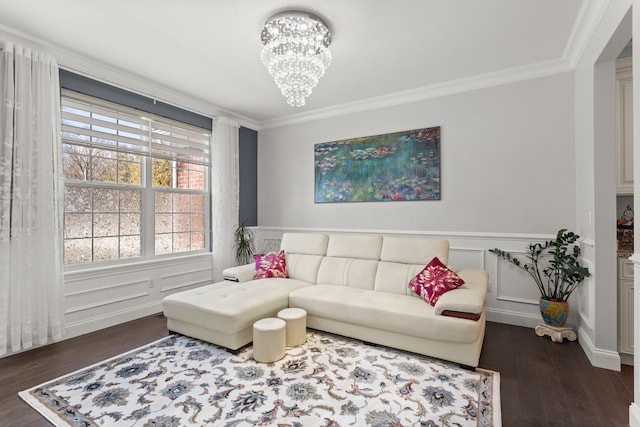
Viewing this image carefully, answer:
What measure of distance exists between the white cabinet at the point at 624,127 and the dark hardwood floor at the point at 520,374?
154 centimetres

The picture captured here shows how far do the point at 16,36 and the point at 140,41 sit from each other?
1.00 metres

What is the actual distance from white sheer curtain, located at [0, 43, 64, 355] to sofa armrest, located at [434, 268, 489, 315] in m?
3.48

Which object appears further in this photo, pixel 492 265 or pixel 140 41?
pixel 492 265

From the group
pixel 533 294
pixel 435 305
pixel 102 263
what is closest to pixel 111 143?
pixel 102 263

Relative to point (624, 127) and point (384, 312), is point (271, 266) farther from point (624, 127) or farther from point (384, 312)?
point (624, 127)

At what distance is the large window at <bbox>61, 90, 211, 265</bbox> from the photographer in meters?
3.25

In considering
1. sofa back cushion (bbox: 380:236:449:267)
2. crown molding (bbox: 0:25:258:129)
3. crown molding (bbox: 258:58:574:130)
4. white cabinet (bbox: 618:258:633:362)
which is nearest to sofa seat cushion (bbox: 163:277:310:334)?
sofa back cushion (bbox: 380:236:449:267)

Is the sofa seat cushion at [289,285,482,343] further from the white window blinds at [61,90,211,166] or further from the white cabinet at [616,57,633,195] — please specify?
the white window blinds at [61,90,211,166]

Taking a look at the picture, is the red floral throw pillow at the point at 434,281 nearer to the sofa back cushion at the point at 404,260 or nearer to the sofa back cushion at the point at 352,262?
the sofa back cushion at the point at 404,260

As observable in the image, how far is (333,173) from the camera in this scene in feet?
15.3

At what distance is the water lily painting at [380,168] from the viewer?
3928mm

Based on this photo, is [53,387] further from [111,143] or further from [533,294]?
[533,294]

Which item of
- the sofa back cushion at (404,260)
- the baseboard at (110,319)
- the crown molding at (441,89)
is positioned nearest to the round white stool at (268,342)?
the sofa back cushion at (404,260)

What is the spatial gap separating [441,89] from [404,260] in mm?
2157
